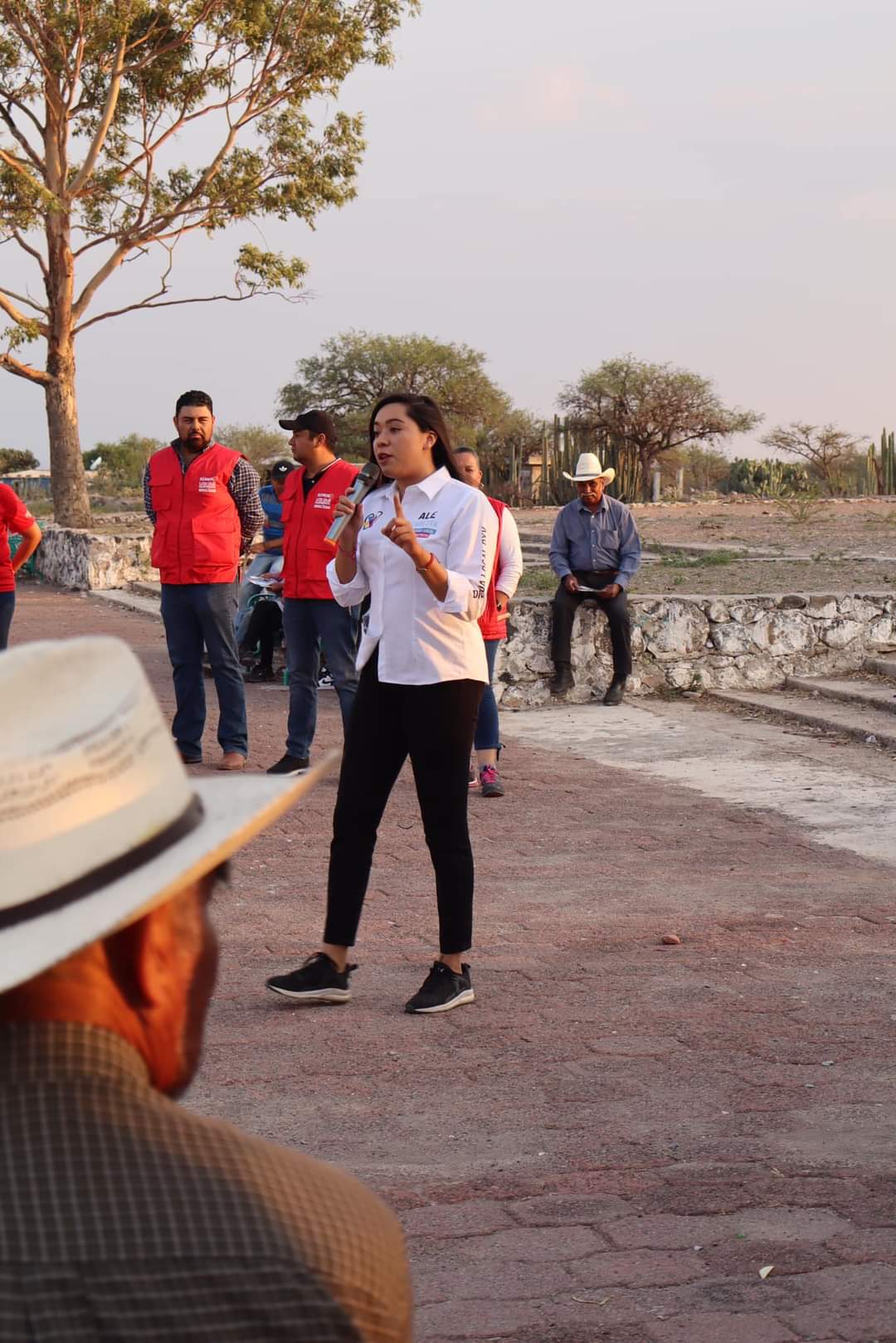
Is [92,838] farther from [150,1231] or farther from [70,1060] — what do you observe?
[150,1231]

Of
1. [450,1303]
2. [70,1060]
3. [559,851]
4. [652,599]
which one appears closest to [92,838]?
[70,1060]

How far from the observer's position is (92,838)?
4.26 ft

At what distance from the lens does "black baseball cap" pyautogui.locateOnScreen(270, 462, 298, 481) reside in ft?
42.7

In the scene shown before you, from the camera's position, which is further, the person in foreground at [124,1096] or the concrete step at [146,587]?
the concrete step at [146,587]

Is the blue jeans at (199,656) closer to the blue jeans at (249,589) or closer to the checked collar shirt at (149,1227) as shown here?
the blue jeans at (249,589)

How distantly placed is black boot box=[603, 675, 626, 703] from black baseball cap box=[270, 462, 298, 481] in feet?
10.1

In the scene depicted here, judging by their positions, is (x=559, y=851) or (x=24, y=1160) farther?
(x=559, y=851)

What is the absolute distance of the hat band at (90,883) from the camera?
1283mm

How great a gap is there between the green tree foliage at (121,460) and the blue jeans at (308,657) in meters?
53.8

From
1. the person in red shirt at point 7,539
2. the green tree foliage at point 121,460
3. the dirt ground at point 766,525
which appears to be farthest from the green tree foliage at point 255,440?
the person in red shirt at point 7,539

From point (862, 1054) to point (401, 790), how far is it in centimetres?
479

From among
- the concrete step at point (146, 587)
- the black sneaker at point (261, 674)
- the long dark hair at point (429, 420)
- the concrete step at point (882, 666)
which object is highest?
the long dark hair at point (429, 420)

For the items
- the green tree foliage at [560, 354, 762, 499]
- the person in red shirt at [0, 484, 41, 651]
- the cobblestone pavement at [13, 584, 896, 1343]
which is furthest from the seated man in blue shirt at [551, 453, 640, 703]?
the green tree foliage at [560, 354, 762, 499]

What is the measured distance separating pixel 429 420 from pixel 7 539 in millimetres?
5397
